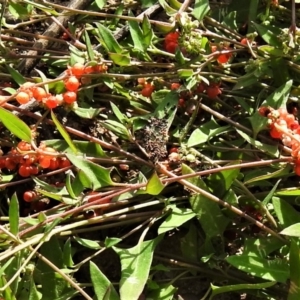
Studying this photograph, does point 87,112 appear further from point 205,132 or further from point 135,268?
point 135,268

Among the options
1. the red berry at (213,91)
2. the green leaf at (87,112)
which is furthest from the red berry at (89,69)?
the red berry at (213,91)

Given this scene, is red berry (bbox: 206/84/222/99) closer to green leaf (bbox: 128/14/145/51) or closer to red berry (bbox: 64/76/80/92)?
green leaf (bbox: 128/14/145/51)

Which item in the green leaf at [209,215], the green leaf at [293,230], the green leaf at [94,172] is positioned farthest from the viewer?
the green leaf at [209,215]

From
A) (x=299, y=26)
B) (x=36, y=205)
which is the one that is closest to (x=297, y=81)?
(x=299, y=26)

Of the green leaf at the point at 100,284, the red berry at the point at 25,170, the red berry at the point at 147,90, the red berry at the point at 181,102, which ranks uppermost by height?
the red berry at the point at 147,90

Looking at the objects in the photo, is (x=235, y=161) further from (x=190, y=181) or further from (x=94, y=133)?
(x=94, y=133)

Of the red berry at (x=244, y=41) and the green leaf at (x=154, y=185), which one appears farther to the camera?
the red berry at (x=244, y=41)

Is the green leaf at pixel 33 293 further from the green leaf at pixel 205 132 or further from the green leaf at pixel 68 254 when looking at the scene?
the green leaf at pixel 205 132

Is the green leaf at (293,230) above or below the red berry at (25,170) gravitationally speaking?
above

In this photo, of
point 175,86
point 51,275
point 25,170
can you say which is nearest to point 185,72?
point 175,86
